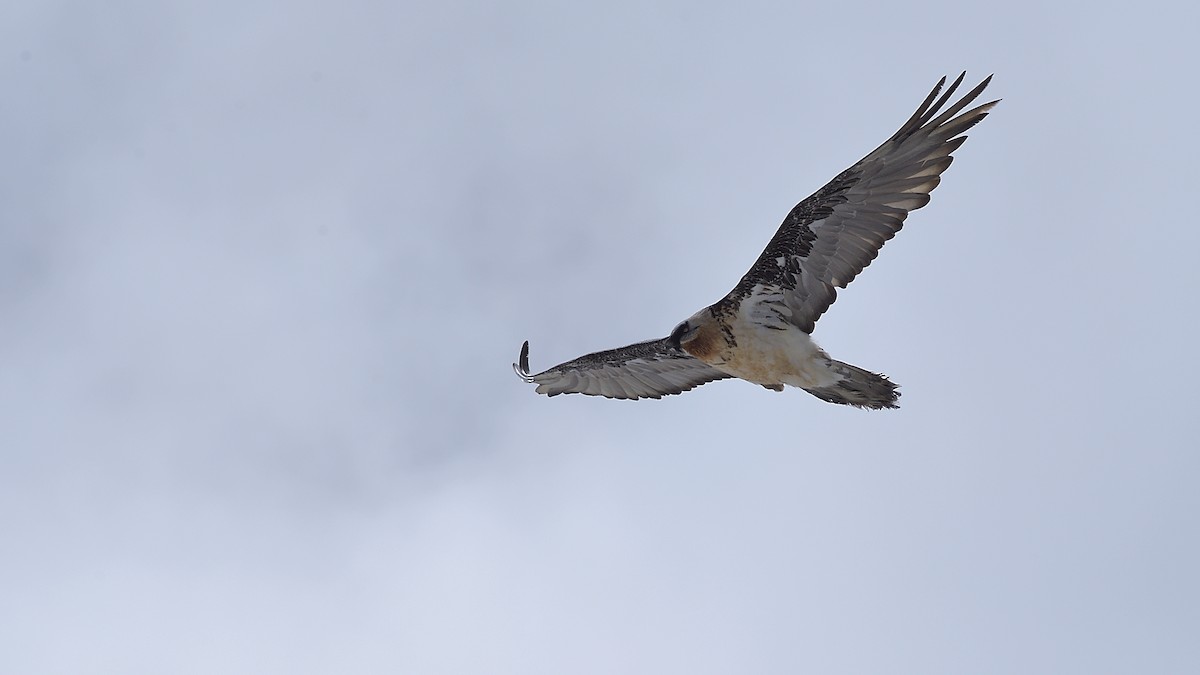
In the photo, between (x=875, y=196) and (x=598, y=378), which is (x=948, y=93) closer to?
(x=875, y=196)

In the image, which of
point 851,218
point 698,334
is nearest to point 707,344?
point 698,334

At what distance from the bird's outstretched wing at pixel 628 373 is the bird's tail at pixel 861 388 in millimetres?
2816

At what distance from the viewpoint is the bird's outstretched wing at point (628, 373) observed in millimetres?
18391

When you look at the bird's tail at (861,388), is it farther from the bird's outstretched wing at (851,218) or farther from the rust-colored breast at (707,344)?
the rust-colored breast at (707,344)

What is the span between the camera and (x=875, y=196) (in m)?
14.7

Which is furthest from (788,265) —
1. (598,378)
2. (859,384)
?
(598,378)

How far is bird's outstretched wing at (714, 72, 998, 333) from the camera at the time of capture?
1411 cm

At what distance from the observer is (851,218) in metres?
15.0

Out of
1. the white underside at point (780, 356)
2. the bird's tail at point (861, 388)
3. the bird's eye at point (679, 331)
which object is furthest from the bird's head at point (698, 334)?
the bird's tail at point (861, 388)

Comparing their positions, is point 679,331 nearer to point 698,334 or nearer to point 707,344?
point 698,334

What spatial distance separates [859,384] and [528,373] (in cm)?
644

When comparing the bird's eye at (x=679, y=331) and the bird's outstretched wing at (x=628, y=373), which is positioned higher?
the bird's outstretched wing at (x=628, y=373)

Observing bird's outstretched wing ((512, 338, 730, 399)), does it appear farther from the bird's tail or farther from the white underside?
the bird's tail

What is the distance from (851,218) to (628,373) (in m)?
5.50
